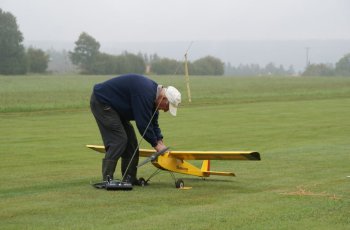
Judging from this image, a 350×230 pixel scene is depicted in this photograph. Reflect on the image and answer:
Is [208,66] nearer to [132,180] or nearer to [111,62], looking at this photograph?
[111,62]

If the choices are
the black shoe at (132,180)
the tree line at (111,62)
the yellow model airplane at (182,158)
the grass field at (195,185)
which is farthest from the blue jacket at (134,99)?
the tree line at (111,62)

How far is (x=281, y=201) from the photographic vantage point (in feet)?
27.5

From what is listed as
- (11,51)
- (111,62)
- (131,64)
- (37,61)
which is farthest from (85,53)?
(11,51)

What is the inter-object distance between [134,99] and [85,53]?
3955 inches

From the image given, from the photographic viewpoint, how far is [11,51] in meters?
90.0

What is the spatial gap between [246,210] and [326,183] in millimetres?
2581

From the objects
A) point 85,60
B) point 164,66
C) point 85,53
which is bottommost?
point 164,66

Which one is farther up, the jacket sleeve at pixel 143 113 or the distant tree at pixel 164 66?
the jacket sleeve at pixel 143 113

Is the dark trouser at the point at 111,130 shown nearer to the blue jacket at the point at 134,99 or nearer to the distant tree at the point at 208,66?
the blue jacket at the point at 134,99

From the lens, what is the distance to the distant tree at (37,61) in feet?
320

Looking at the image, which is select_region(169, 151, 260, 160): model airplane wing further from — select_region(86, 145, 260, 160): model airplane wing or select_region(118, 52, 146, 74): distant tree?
select_region(118, 52, 146, 74): distant tree

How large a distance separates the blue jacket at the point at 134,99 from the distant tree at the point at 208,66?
105 metres

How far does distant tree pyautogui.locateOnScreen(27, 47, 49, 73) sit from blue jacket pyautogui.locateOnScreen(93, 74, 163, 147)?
8890 centimetres

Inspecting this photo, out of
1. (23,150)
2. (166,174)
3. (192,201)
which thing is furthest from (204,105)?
(192,201)
